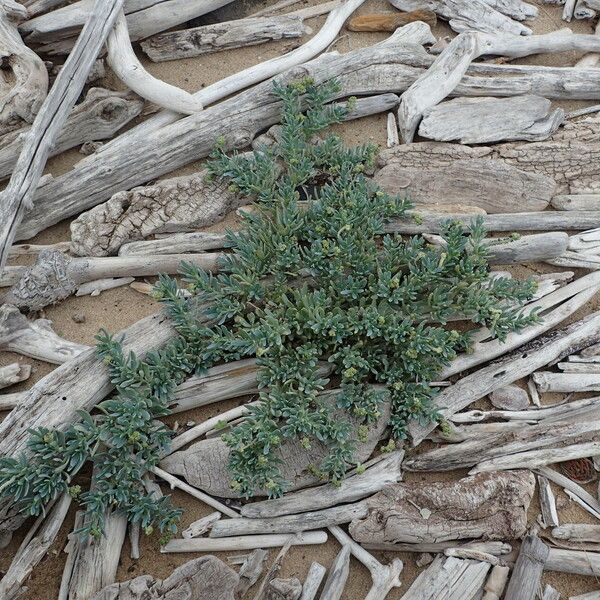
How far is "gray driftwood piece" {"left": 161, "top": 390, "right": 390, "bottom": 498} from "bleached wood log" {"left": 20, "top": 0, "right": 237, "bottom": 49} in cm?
399

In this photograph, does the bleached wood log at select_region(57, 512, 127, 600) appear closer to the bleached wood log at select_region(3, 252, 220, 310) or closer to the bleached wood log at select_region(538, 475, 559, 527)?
the bleached wood log at select_region(3, 252, 220, 310)

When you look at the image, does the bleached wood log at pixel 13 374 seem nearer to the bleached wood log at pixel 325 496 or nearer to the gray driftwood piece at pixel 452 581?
the bleached wood log at pixel 325 496

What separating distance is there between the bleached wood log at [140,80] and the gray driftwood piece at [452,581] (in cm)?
422

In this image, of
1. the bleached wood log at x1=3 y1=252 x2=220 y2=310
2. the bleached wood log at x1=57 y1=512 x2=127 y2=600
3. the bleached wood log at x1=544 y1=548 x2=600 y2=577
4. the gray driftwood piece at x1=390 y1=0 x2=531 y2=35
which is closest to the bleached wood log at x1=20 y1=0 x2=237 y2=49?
the gray driftwood piece at x1=390 y1=0 x2=531 y2=35

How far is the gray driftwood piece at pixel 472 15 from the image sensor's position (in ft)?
Result: 22.5

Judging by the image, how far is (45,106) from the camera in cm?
564

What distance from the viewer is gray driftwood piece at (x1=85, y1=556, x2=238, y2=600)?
441 centimetres

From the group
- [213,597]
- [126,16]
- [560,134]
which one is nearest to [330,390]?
[213,597]

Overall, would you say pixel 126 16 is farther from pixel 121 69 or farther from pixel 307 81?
pixel 307 81

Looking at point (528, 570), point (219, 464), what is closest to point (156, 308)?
point (219, 464)

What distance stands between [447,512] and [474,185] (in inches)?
107

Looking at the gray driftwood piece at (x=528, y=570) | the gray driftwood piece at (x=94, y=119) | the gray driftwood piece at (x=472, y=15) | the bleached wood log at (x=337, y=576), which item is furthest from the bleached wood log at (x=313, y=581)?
the gray driftwood piece at (x=472, y=15)

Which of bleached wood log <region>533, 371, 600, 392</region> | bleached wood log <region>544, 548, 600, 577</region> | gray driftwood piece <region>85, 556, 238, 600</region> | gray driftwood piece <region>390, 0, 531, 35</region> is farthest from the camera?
gray driftwood piece <region>390, 0, 531, 35</region>

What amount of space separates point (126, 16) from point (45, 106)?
136cm
